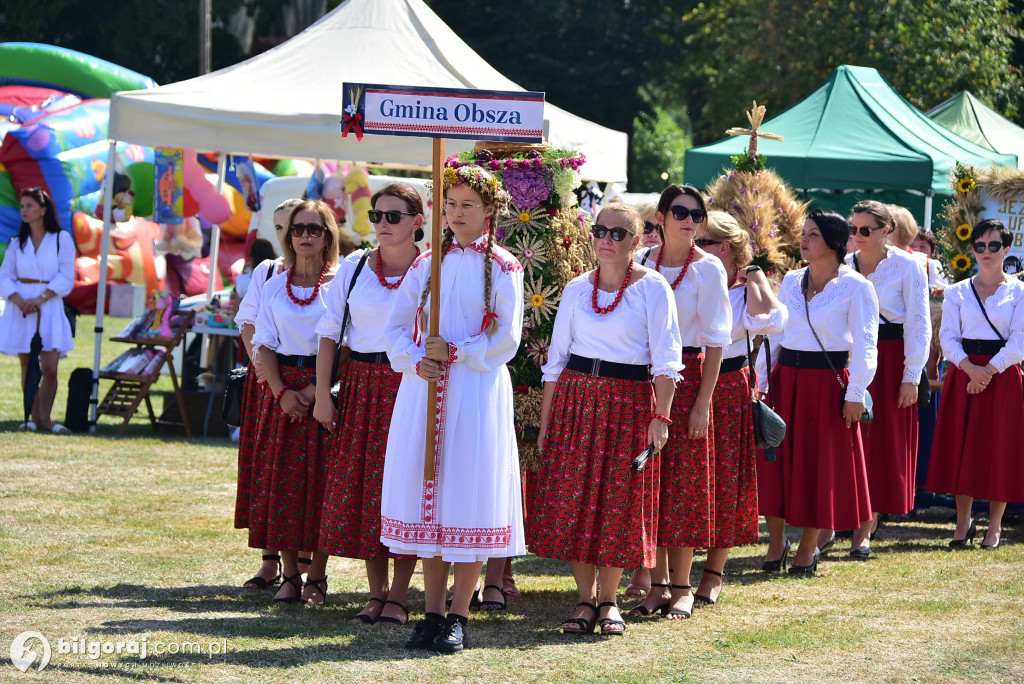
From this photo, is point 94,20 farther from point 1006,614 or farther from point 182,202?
point 1006,614

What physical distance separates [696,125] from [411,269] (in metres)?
38.1

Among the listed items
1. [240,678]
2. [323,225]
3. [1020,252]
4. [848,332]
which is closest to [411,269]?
[323,225]

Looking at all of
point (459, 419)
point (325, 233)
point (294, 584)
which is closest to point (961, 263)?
point (325, 233)

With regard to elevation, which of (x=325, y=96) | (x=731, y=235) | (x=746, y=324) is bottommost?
(x=746, y=324)

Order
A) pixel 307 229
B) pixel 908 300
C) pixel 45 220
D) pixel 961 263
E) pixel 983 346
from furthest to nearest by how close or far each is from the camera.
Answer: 1. pixel 45 220
2. pixel 961 263
3. pixel 983 346
4. pixel 908 300
5. pixel 307 229

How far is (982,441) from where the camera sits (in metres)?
8.48

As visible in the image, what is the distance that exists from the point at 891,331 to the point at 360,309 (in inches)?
150

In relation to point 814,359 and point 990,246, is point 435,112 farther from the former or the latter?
point 990,246

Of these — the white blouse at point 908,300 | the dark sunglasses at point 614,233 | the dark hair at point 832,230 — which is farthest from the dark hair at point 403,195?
the white blouse at point 908,300

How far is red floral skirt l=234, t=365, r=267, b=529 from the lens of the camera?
6.41 m

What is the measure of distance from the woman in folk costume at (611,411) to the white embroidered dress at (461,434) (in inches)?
18.0

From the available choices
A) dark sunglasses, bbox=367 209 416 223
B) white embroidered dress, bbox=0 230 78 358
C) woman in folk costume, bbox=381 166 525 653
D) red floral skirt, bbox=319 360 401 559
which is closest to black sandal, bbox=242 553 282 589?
red floral skirt, bbox=319 360 401 559

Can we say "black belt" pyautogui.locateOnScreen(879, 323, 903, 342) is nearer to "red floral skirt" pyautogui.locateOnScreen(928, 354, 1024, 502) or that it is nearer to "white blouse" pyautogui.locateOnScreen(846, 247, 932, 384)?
"white blouse" pyautogui.locateOnScreen(846, 247, 932, 384)

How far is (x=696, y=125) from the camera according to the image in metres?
42.4
